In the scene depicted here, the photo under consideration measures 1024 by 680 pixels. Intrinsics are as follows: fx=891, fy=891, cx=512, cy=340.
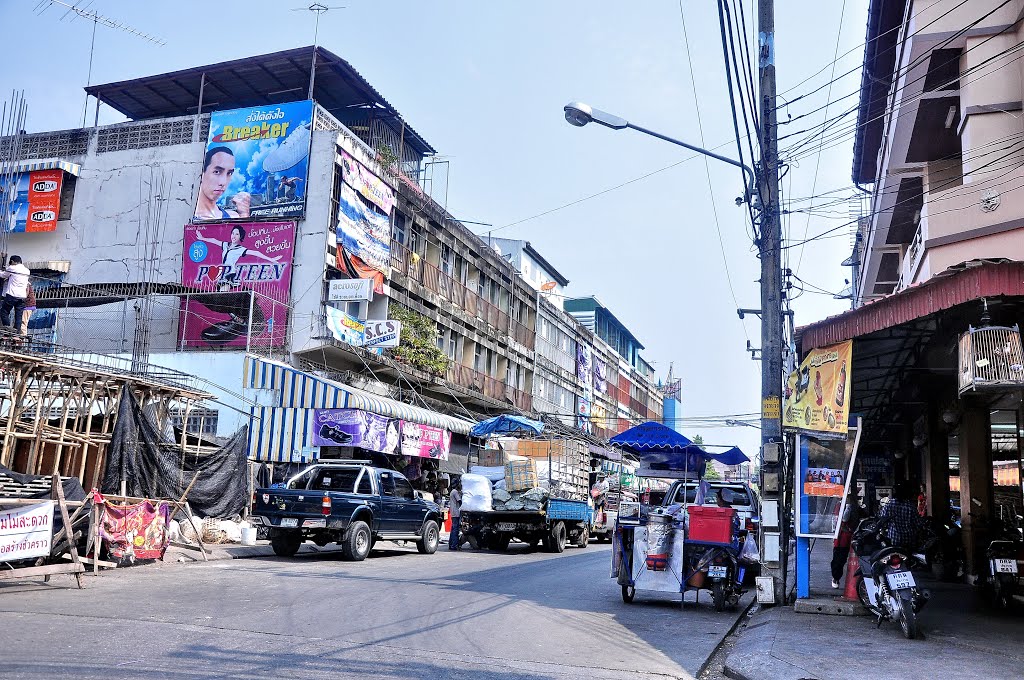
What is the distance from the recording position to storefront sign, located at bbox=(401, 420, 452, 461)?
3075 cm

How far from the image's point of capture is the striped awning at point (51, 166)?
34656 millimetres

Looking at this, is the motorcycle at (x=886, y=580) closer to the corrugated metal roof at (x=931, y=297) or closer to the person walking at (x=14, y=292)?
the corrugated metal roof at (x=931, y=297)

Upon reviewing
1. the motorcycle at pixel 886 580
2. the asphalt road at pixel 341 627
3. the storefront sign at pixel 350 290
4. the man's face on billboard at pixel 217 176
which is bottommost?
the asphalt road at pixel 341 627

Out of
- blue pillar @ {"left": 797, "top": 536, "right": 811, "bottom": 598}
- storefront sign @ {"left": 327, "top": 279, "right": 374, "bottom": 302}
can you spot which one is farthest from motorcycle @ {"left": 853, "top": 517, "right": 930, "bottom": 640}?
storefront sign @ {"left": 327, "top": 279, "right": 374, "bottom": 302}

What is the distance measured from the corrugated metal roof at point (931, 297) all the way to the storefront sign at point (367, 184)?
74.0ft

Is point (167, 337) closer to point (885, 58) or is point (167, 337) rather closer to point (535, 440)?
point (535, 440)

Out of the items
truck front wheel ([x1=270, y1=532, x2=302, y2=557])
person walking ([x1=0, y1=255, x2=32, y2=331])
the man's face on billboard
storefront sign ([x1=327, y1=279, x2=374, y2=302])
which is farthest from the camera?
the man's face on billboard

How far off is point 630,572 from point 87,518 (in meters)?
7.97

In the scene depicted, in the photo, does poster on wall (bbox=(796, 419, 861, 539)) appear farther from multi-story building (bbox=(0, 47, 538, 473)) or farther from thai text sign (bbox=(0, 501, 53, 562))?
multi-story building (bbox=(0, 47, 538, 473))

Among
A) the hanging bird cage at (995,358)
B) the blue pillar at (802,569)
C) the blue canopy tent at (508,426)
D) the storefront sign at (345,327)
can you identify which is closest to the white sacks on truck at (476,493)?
the blue canopy tent at (508,426)

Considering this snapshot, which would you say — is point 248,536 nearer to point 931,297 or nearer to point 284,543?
point 284,543

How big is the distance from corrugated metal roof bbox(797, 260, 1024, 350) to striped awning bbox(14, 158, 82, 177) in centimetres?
3192

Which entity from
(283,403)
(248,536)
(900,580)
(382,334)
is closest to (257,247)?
(382,334)

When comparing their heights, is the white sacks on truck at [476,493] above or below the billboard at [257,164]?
below
